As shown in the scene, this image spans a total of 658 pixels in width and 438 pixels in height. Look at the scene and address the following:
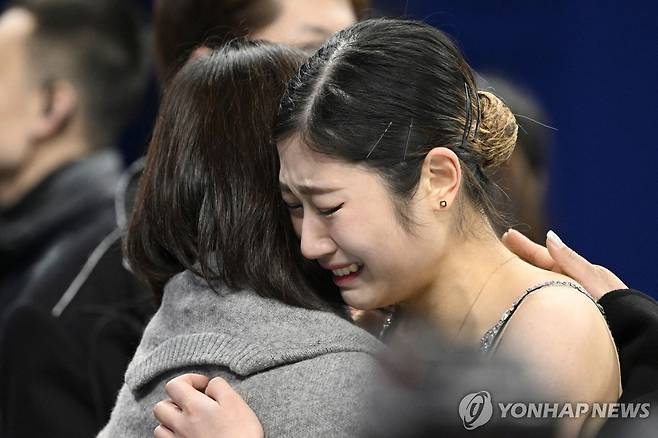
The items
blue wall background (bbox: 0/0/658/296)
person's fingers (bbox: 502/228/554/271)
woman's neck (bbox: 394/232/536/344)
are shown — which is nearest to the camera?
woman's neck (bbox: 394/232/536/344)

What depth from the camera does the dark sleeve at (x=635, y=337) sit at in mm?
1741

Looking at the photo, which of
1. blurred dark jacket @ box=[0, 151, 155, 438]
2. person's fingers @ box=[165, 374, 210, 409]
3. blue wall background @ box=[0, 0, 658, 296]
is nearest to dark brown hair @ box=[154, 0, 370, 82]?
blurred dark jacket @ box=[0, 151, 155, 438]

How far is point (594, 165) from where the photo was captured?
4.34 meters

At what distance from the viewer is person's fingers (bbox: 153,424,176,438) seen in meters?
1.69

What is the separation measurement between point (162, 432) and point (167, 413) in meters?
0.03

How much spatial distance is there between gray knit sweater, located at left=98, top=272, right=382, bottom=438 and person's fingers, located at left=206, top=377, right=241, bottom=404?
A: 0.02m

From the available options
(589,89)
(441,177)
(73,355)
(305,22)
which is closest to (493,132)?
(441,177)

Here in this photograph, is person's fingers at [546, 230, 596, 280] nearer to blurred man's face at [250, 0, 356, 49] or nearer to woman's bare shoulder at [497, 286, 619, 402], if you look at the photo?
woman's bare shoulder at [497, 286, 619, 402]

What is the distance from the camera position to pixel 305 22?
2605 millimetres

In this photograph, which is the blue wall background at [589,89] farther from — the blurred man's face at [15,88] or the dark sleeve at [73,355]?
the dark sleeve at [73,355]

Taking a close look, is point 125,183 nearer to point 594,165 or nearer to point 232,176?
point 232,176

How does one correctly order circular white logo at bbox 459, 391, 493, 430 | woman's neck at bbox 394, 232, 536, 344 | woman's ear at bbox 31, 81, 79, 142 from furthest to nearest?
woman's ear at bbox 31, 81, 79, 142 → woman's neck at bbox 394, 232, 536, 344 → circular white logo at bbox 459, 391, 493, 430

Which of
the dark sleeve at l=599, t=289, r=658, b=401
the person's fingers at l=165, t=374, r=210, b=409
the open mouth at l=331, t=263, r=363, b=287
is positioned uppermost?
the open mouth at l=331, t=263, r=363, b=287

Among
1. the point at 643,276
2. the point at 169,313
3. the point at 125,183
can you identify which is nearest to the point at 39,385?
the point at 125,183
